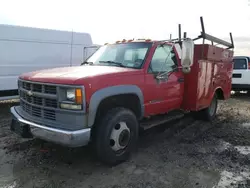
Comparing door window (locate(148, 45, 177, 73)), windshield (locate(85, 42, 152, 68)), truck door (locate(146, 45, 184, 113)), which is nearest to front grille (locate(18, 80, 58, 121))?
windshield (locate(85, 42, 152, 68))

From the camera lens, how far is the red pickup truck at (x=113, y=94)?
12.1 feet

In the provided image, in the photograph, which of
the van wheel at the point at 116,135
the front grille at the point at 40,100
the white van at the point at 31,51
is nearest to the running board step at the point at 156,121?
the van wheel at the point at 116,135

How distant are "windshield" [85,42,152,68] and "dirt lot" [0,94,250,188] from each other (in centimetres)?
163

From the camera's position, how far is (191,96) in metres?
5.71

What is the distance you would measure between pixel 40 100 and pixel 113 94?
1136 mm

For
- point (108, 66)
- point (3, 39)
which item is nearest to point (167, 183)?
point (108, 66)

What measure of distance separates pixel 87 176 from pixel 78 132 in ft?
2.41

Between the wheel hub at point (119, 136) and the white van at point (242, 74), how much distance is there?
9.18m

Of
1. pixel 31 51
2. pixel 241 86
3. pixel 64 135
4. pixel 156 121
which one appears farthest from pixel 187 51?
pixel 241 86

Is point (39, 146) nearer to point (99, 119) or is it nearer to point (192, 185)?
point (99, 119)

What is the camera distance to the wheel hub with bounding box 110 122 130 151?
410 centimetres

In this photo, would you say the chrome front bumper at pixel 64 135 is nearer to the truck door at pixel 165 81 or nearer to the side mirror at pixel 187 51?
the truck door at pixel 165 81

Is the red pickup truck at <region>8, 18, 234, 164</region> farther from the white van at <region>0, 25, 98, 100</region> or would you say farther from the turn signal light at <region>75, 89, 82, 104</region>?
the white van at <region>0, 25, 98, 100</region>

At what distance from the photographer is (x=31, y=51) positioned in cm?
838
